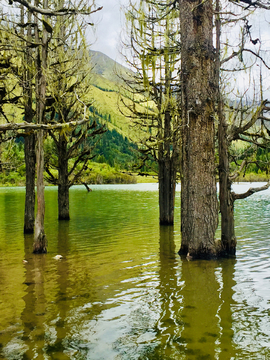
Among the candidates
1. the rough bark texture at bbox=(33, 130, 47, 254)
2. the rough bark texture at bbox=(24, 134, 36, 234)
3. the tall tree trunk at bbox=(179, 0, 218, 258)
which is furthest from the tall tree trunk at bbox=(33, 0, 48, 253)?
the rough bark texture at bbox=(24, 134, 36, 234)

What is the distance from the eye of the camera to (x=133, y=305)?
6.11 m

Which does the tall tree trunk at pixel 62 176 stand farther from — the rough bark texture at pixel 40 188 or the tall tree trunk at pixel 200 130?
the tall tree trunk at pixel 200 130

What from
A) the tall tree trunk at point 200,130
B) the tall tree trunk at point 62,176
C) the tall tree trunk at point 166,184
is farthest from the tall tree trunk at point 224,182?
the tall tree trunk at point 62,176

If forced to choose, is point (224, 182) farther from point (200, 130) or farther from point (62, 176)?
point (62, 176)

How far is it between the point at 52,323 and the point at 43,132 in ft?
22.3

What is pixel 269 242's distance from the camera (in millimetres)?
12758

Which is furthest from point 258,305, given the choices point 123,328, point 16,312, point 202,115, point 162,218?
point 162,218

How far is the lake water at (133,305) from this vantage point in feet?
14.5

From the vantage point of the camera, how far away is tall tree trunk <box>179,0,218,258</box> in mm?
9039

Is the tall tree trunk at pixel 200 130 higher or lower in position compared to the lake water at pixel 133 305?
higher

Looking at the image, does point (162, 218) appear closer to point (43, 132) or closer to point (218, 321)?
point (43, 132)

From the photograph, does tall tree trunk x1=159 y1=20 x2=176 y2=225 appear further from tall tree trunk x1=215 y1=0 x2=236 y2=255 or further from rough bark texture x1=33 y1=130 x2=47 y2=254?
rough bark texture x1=33 y1=130 x2=47 y2=254

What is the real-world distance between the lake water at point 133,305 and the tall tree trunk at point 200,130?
0.96m

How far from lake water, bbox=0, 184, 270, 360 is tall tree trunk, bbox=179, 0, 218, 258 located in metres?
0.96
